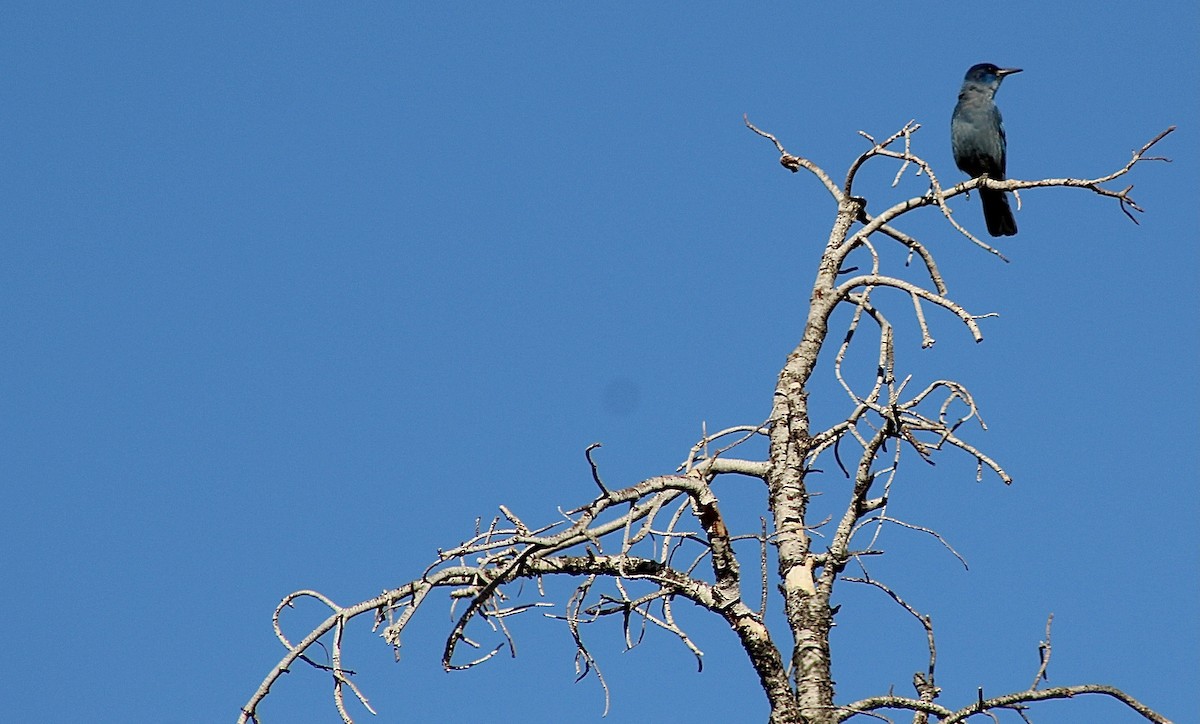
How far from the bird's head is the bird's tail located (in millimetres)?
1456

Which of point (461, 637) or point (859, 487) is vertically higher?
point (859, 487)

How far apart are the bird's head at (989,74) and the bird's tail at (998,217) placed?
1456 mm

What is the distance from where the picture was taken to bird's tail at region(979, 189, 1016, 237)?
9555 millimetres

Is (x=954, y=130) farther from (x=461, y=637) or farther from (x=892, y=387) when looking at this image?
(x=461, y=637)

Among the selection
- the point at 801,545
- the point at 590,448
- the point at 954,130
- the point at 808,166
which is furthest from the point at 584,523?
the point at 954,130

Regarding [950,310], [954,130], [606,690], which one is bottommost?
[606,690]

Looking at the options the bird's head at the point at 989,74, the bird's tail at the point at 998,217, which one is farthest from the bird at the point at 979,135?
the bird's tail at the point at 998,217

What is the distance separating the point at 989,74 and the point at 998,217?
5.50 ft

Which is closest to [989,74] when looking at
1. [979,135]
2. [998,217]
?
[979,135]

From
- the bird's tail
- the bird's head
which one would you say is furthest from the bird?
the bird's tail

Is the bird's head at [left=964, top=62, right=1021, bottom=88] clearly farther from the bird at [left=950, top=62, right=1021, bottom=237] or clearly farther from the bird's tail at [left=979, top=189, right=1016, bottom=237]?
the bird's tail at [left=979, top=189, right=1016, bottom=237]

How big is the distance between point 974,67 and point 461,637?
311 inches

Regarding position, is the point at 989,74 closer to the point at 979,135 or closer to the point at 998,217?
the point at 979,135

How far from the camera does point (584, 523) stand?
4348 mm
